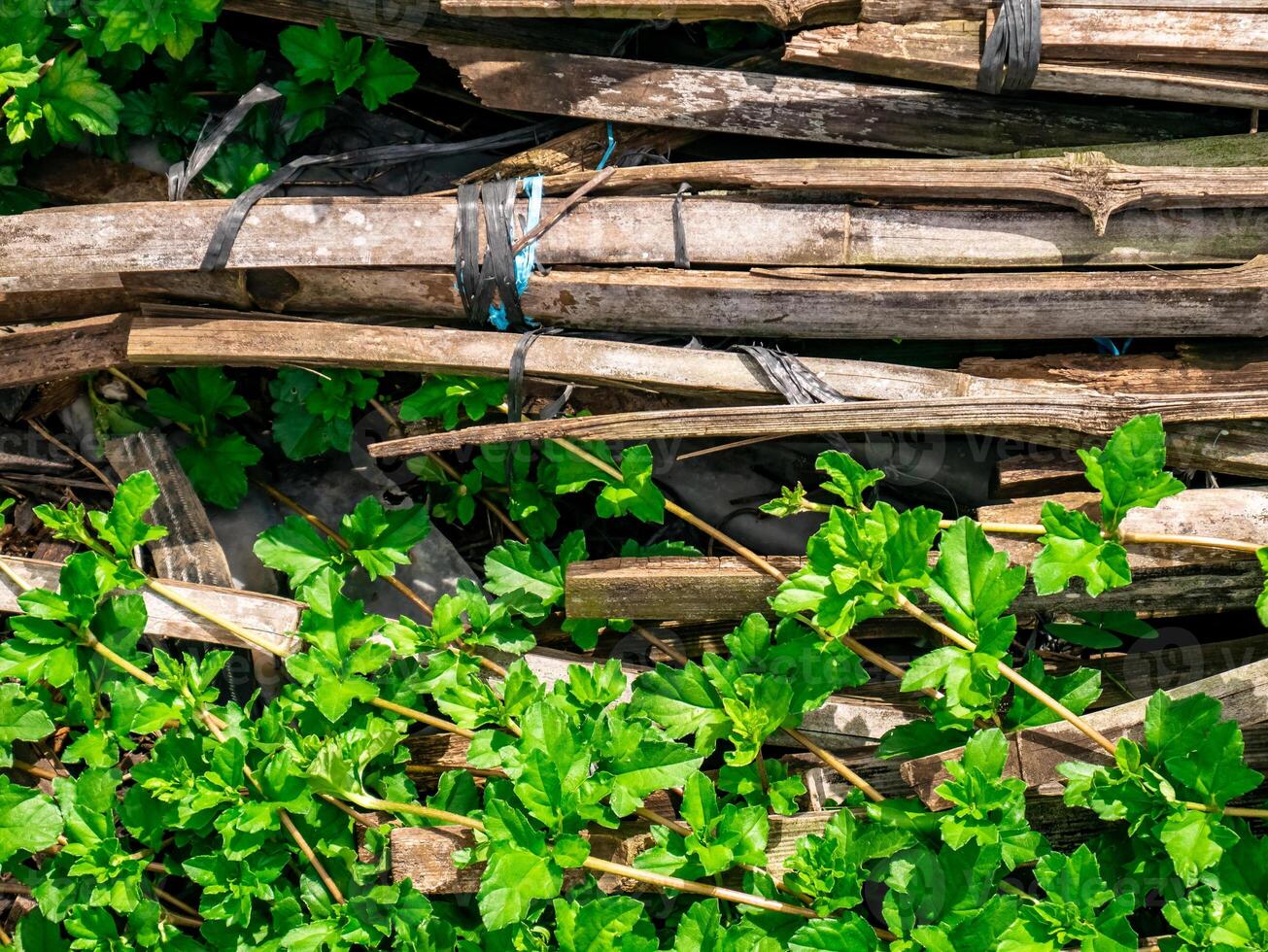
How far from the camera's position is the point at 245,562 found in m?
3.79

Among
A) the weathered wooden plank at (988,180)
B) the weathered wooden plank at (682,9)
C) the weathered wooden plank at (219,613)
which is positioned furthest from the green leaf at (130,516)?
the weathered wooden plank at (682,9)

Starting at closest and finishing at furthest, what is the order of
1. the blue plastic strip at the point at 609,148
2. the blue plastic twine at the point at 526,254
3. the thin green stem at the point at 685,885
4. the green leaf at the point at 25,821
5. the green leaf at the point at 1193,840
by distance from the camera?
the green leaf at the point at 1193,840, the thin green stem at the point at 685,885, the green leaf at the point at 25,821, the blue plastic twine at the point at 526,254, the blue plastic strip at the point at 609,148

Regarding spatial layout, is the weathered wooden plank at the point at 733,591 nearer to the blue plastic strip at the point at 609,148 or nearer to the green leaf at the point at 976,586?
the green leaf at the point at 976,586

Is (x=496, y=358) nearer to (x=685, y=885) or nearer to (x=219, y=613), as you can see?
(x=219, y=613)

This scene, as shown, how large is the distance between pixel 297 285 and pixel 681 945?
2282 mm

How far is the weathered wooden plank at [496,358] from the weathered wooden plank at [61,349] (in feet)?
0.69

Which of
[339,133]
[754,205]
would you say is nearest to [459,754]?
[754,205]

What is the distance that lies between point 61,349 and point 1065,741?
11.0 ft

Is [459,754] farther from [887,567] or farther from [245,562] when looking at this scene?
[887,567]

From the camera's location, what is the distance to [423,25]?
3697 millimetres

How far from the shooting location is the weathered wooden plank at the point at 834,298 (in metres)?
3.26

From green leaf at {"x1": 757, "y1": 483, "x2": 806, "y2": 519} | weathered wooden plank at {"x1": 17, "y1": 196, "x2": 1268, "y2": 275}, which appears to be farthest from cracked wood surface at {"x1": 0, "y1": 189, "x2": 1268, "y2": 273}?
green leaf at {"x1": 757, "y1": 483, "x2": 806, "y2": 519}

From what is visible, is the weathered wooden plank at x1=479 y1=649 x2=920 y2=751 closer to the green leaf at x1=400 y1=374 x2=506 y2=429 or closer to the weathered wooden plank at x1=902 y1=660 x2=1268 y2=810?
the weathered wooden plank at x1=902 y1=660 x2=1268 y2=810

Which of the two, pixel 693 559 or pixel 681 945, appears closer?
pixel 681 945
